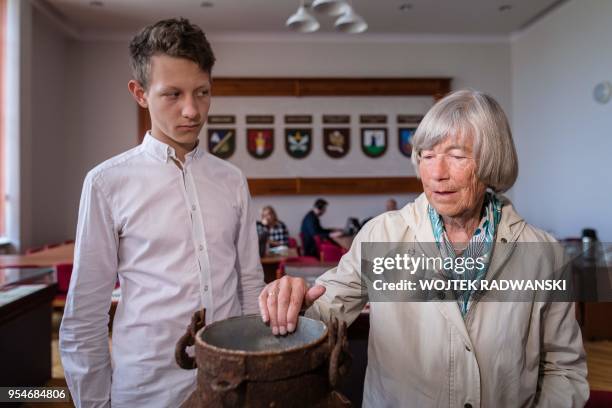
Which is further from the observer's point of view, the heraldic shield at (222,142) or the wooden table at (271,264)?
the heraldic shield at (222,142)

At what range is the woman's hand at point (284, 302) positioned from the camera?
0.86 meters

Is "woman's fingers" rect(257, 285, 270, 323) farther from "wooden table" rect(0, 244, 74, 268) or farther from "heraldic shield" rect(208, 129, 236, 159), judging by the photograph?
"heraldic shield" rect(208, 129, 236, 159)

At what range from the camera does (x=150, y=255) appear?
4.29 ft

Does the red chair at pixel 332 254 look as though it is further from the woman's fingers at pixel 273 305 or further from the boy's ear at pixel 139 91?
the woman's fingers at pixel 273 305

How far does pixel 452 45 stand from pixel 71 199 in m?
7.19

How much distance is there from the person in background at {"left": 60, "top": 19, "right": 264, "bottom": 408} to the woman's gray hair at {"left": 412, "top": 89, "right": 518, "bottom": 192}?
629 millimetres

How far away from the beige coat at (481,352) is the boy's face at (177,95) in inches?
24.1

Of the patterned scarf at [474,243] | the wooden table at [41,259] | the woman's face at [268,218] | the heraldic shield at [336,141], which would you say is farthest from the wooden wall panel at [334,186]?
the patterned scarf at [474,243]

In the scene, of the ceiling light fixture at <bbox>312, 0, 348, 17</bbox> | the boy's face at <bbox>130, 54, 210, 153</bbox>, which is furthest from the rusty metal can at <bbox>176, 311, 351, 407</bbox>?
the ceiling light fixture at <bbox>312, 0, 348, 17</bbox>

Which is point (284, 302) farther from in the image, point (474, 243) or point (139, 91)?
point (139, 91)

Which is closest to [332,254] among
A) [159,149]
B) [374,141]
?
[159,149]

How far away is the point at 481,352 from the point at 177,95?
993 mm

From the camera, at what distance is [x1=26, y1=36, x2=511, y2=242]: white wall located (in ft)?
26.4

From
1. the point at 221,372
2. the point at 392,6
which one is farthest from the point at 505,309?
the point at 392,6
